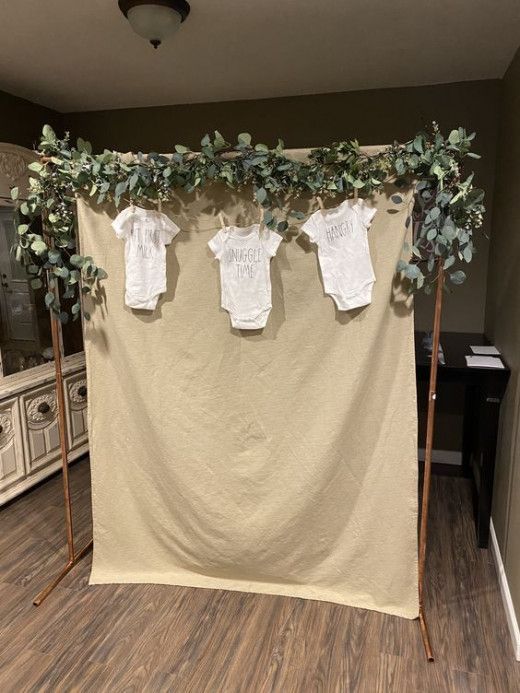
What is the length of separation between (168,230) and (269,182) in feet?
1.49

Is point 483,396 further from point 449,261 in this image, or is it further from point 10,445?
point 10,445

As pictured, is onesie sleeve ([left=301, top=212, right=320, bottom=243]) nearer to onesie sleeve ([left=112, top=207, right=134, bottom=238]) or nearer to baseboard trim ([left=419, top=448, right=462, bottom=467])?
onesie sleeve ([left=112, top=207, right=134, bottom=238])

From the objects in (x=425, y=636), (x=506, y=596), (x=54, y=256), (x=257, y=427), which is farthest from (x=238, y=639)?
(x=54, y=256)

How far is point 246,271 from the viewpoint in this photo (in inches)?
78.8

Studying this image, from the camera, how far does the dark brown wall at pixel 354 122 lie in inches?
121

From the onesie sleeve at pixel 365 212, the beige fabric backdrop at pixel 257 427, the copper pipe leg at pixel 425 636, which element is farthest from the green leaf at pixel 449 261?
Result: the copper pipe leg at pixel 425 636

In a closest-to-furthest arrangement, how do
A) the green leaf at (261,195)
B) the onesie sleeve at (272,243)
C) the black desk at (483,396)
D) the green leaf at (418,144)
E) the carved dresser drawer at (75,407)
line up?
the green leaf at (418,144) → the green leaf at (261,195) → the onesie sleeve at (272,243) → the black desk at (483,396) → the carved dresser drawer at (75,407)

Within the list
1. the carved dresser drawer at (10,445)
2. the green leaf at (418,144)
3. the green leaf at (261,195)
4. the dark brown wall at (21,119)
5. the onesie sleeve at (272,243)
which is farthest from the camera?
the dark brown wall at (21,119)

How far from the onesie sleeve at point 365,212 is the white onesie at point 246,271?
0.31m

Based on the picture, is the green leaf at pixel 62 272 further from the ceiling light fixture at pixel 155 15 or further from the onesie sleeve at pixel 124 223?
the ceiling light fixture at pixel 155 15

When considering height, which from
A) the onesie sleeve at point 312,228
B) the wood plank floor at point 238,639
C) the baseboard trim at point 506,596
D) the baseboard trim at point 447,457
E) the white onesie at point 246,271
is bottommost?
the wood plank floor at point 238,639

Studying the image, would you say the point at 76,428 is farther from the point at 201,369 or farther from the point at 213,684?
the point at 213,684

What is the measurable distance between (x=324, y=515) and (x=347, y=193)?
4.24ft

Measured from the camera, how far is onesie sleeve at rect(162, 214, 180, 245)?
6.65 ft
